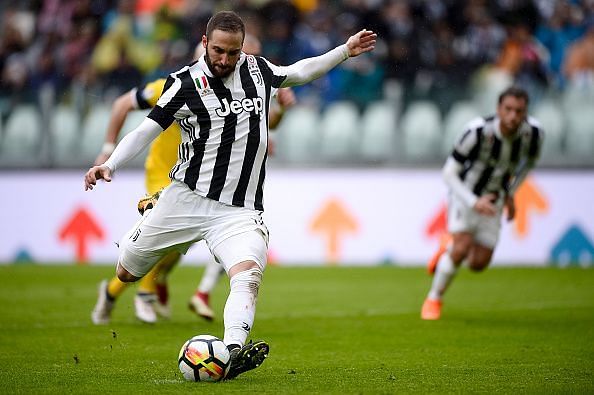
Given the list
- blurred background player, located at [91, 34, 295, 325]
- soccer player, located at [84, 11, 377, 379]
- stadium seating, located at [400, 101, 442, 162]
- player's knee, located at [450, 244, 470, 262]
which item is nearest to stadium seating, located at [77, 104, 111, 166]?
stadium seating, located at [400, 101, 442, 162]

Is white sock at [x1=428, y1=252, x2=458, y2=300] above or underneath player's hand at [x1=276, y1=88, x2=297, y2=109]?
underneath

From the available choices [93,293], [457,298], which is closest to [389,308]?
[457,298]

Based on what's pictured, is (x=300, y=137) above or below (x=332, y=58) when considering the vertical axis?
below

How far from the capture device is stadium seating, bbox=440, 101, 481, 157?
53.2 ft

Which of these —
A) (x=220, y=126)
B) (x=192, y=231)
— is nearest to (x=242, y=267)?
(x=192, y=231)

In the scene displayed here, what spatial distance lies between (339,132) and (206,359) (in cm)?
1091

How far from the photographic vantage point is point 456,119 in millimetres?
16266

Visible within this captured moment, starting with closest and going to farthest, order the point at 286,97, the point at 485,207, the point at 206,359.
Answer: the point at 206,359, the point at 286,97, the point at 485,207

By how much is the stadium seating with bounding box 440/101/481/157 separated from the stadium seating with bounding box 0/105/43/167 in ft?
20.1

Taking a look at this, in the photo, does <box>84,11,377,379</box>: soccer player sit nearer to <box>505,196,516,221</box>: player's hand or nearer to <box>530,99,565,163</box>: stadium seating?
<box>505,196,516,221</box>: player's hand

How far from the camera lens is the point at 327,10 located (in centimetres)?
1797

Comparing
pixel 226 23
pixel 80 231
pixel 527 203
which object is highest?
pixel 226 23

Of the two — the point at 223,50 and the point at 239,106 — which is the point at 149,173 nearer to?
the point at 239,106

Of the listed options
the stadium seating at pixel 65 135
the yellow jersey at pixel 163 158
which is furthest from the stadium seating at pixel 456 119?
the yellow jersey at pixel 163 158
